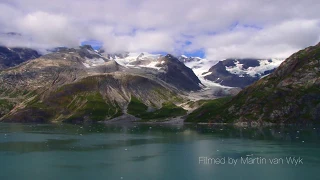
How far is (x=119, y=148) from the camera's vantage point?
127312 mm

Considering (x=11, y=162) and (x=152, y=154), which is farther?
(x=152, y=154)

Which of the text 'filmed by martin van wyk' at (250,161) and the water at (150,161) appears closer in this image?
the water at (150,161)

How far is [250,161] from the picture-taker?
3829 inches

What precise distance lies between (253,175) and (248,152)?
3578cm

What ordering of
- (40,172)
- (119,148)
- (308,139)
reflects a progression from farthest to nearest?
1. (308,139)
2. (119,148)
3. (40,172)

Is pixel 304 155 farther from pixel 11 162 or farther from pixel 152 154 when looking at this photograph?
pixel 11 162

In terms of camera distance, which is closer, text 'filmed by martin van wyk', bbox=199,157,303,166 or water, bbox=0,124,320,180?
water, bbox=0,124,320,180

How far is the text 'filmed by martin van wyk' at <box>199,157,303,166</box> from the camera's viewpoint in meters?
94.5

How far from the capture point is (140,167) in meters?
88.6

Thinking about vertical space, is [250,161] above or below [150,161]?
above

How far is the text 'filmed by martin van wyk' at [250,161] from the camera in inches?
3720

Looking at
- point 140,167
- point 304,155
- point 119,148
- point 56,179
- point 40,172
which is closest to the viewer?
point 56,179

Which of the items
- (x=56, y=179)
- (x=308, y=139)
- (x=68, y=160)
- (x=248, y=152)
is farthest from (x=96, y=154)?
(x=308, y=139)

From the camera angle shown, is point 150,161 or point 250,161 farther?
point 150,161
